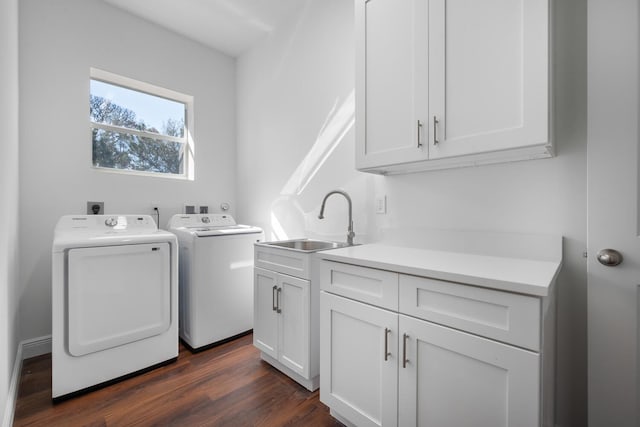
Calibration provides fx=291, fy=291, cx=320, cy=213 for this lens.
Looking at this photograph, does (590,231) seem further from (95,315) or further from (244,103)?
(244,103)

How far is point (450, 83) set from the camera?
1288mm

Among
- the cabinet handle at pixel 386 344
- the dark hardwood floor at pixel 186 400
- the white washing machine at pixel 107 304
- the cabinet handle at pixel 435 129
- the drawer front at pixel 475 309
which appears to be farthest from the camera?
the white washing machine at pixel 107 304

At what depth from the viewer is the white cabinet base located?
1725 millimetres

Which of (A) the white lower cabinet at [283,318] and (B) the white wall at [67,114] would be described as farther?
(B) the white wall at [67,114]

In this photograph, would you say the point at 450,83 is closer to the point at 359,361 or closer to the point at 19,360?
the point at 359,361

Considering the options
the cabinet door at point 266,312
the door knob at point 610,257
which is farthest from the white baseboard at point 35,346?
the door knob at point 610,257

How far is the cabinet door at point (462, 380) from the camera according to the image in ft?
2.88

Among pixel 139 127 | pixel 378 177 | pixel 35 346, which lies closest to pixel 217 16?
pixel 139 127

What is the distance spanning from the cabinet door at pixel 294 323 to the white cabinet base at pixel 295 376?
7cm

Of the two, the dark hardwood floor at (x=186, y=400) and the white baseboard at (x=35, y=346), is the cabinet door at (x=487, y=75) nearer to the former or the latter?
the dark hardwood floor at (x=186, y=400)

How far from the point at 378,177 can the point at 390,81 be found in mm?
621

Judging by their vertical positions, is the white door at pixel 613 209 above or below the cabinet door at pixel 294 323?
above

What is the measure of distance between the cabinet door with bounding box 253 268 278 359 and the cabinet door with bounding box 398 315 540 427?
0.97m

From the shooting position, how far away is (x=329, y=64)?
2271mm
